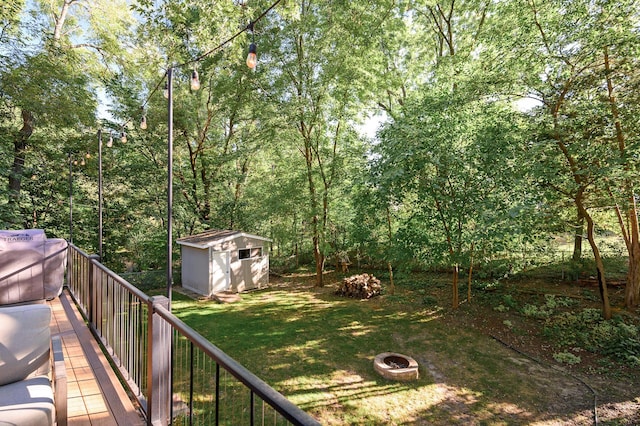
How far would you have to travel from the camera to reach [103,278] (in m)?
3.23

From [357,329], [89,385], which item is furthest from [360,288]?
[89,385]

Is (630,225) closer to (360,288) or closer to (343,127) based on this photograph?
(360,288)

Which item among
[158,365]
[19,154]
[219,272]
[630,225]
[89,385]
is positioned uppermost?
[19,154]

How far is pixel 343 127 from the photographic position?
11.6 m

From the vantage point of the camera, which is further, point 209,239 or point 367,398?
point 209,239

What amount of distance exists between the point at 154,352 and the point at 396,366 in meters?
4.93

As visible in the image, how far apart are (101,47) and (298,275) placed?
1150cm

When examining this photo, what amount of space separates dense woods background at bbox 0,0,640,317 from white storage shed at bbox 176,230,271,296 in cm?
124

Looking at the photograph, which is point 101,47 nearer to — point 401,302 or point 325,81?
point 325,81

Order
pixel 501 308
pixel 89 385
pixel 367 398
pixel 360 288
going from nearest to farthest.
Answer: pixel 89 385, pixel 367 398, pixel 501 308, pixel 360 288

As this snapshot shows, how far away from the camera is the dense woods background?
20.4 feet

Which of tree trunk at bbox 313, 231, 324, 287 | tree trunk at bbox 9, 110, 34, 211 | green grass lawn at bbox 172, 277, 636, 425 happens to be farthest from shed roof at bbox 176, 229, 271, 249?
tree trunk at bbox 9, 110, 34, 211

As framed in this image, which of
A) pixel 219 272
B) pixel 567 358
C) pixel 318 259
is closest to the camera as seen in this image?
pixel 567 358

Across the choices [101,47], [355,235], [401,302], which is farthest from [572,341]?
[101,47]
